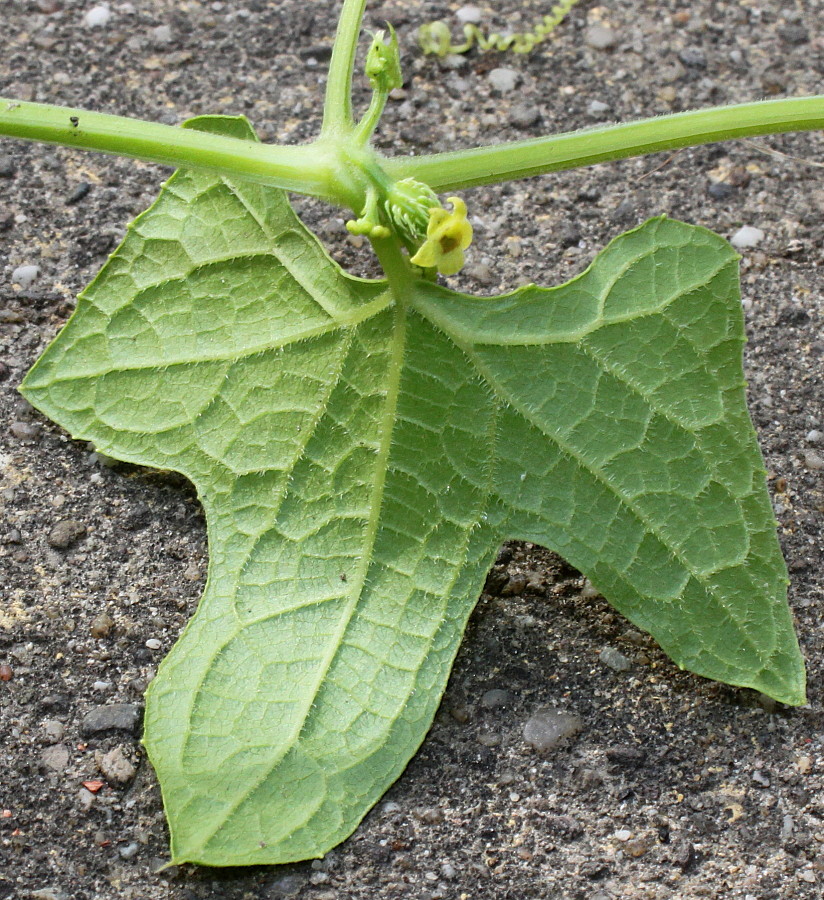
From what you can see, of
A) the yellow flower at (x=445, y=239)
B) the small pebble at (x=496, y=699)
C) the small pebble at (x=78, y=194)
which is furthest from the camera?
the small pebble at (x=78, y=194)

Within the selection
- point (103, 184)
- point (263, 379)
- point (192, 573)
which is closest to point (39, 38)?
point (103, 184)

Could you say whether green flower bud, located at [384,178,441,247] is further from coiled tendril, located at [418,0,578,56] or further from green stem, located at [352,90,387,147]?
coiled tendril, located at [418,0,578,56]

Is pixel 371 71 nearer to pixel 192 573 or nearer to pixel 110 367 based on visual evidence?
pixel 110 367

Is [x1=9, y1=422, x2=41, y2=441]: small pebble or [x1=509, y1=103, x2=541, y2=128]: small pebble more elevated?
[x1=509, y1=103, x2=541, y2=128]: small pebble

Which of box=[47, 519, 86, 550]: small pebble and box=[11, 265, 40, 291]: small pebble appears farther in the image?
box=[11, 265, 40, 291]: small pebble

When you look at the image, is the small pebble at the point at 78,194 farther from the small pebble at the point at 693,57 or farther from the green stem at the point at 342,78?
the small pebble at the point at 693,57

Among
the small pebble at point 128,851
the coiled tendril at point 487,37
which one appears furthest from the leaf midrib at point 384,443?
the coiled tendril at point 487,37

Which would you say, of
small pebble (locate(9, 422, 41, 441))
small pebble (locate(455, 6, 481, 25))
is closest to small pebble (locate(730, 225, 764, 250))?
small pebble (locate(455, 6, 481, 25))
